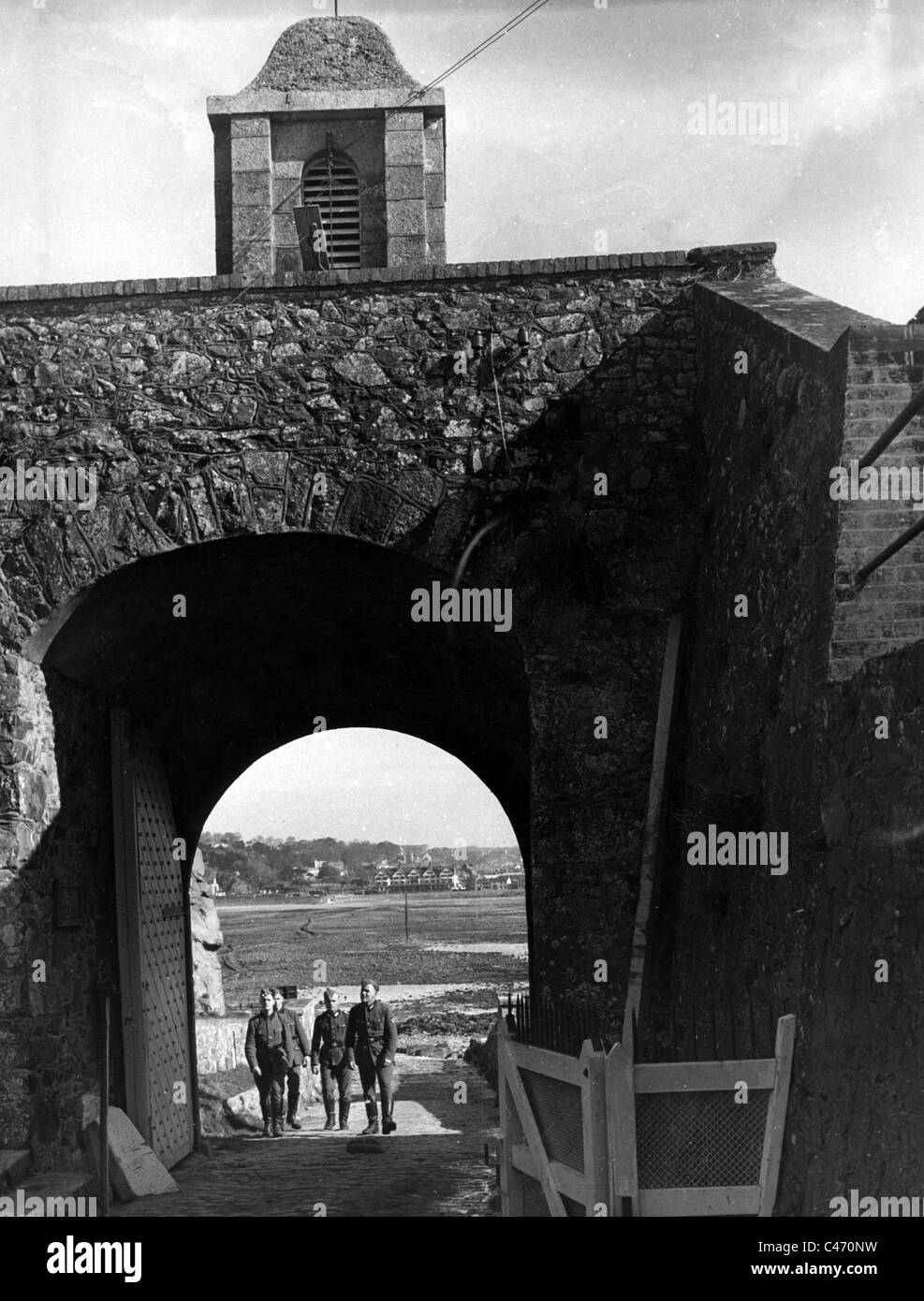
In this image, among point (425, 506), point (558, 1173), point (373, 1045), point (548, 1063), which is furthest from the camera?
point (373, 1045)

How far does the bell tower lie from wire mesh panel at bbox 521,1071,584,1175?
790cm

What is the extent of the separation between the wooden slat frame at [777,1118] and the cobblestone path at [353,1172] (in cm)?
310

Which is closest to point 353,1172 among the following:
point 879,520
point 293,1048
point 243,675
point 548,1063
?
point 293,1048

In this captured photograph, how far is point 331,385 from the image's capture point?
880cm

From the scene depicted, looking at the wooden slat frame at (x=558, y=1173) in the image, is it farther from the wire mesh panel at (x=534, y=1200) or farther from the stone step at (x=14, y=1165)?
the stone step at (x=14, y=1165)

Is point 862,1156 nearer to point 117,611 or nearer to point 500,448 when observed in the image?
point 500,448

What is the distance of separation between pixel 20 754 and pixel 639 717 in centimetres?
353

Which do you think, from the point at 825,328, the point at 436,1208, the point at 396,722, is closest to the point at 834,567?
the point at 825,328

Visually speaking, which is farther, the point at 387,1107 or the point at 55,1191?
the point at 387,1107

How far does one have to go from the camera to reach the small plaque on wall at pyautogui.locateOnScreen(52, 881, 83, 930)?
8.91 m

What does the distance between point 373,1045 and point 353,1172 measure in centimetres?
177

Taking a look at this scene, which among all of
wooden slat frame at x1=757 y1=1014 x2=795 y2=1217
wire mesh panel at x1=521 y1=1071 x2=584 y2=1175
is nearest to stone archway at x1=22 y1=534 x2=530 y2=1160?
wire mesh panel at x1=521 y1=1071 x2=584 y2=1175

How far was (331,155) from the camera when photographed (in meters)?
12.8

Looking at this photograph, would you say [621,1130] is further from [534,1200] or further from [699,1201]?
[534,1200]
